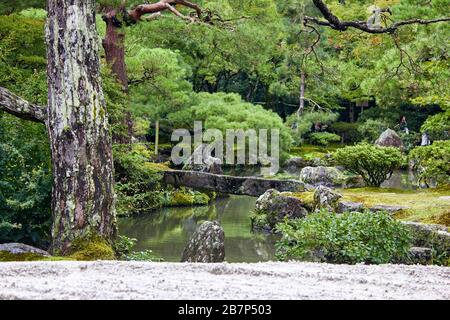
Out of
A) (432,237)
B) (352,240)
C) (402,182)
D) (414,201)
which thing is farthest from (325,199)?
(402,182)

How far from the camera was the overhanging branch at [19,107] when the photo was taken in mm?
7223

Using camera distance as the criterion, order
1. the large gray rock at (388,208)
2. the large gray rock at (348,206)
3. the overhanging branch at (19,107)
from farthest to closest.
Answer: the large gray rock at (348,206), the large gray rock at (388,208), the overhanging branch at (19,107)

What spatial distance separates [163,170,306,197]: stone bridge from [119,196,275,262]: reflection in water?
0.61m

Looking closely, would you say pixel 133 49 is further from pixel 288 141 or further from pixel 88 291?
pixel 88 291

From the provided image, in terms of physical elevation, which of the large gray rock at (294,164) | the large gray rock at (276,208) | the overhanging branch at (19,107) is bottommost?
the large gray rock at (276,208)

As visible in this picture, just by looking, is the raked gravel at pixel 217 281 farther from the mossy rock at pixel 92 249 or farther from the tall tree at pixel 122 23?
the tall tree at pixel 122 23

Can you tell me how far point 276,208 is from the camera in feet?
41.3

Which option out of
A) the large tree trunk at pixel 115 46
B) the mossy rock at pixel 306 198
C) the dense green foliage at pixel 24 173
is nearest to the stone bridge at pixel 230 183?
the large tree trunk at pixel 115 46

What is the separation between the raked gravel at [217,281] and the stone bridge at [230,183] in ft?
30.8

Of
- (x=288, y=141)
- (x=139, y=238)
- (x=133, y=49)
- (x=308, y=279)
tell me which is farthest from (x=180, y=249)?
(x=288, y=141)

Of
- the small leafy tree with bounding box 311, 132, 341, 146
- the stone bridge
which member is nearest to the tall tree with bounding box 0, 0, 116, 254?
the stone bridge
